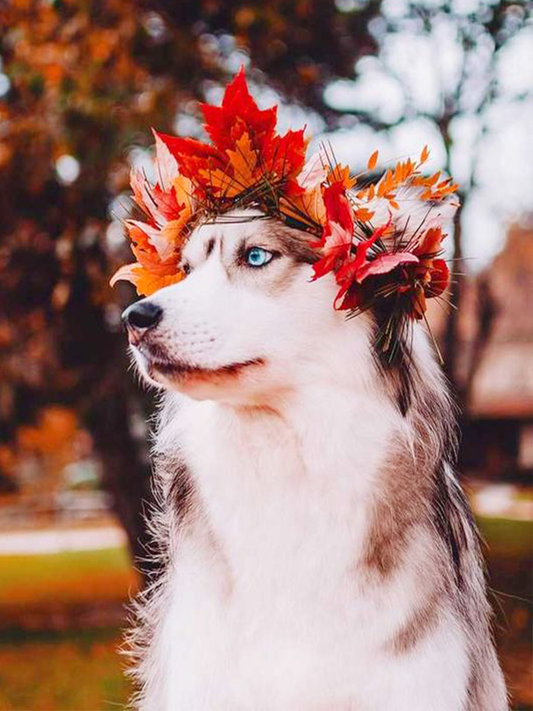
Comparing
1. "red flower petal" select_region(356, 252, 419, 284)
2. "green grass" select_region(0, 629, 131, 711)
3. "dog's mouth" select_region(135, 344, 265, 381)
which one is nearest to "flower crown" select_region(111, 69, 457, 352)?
"red flower petal" select_region(356, 252, 419, 284)

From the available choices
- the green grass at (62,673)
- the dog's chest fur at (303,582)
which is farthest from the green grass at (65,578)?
the dog's chest fur at (303,582)

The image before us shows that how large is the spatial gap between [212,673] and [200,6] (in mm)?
6155

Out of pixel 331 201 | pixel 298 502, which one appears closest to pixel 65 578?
pixel 298 502

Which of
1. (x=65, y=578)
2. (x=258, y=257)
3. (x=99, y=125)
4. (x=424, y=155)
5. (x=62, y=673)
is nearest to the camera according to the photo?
(x=258, y=257)

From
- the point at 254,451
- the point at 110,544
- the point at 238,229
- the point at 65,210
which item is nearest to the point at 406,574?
the point at 254,451

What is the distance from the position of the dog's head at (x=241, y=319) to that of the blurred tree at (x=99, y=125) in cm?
415

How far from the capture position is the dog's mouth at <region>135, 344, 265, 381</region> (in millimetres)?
2430

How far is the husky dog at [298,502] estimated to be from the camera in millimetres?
2412

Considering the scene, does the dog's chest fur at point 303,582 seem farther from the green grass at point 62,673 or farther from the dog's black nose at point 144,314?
the green grass at point 62,673

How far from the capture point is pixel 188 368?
243 cm

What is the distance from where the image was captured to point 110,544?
22.3 meters

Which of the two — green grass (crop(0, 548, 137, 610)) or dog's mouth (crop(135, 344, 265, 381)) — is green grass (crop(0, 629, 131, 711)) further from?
dog's mouth (crop(135, 344, 265, 381))

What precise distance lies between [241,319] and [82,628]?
9.91m

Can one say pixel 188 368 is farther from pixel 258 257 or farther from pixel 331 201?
pixel 331 201
